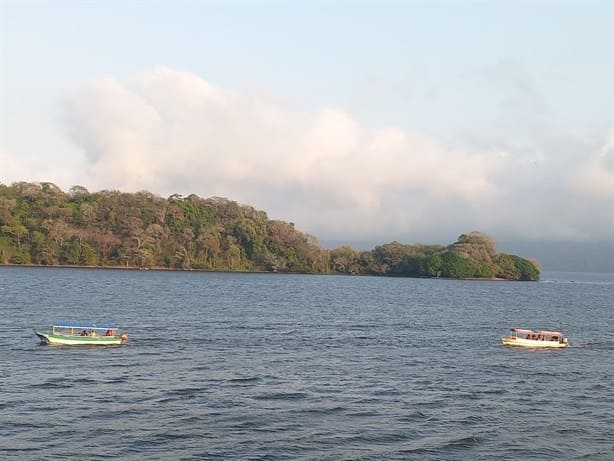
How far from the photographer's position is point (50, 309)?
102m

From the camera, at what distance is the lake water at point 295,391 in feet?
129

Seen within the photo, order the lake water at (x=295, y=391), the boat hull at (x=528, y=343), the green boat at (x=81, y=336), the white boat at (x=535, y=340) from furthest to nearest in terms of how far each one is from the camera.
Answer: the white boat at (x=535, y=340) → the boat hull at (x=528, y=343) → the green boat at (x=81, y=336) → the lake water at (x=295, y=391)

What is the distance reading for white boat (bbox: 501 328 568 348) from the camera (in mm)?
81562

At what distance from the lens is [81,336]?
231 ft

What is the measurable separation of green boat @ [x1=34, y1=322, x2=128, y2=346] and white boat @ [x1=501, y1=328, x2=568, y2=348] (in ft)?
147

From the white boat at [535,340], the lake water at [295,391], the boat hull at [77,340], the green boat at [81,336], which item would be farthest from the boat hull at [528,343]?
the boat hull at [77,340]

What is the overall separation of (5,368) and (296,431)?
28.8 metres

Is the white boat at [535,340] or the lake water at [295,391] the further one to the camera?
the white boat at [535,340]

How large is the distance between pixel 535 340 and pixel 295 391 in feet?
136

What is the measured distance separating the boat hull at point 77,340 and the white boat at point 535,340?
1781 inches

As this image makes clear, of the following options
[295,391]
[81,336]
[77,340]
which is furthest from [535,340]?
[77,340]

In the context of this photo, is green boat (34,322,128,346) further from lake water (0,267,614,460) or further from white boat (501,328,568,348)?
white boat (501,328,568,348)

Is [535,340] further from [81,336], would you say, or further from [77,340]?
[77,340]

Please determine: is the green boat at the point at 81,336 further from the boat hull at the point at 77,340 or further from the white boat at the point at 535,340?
the white boat at the point at 535,340
